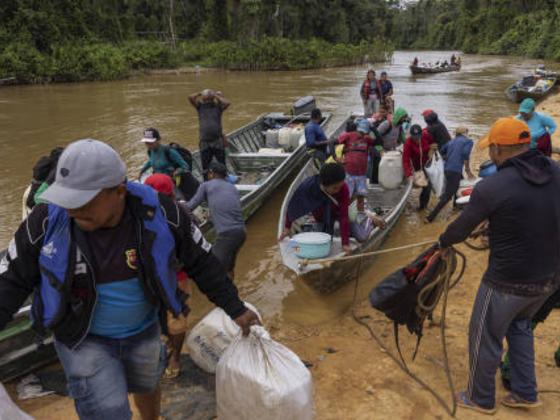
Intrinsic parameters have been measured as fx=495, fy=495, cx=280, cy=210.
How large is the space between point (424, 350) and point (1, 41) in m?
34.7

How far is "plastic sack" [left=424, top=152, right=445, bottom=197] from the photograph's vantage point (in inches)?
297

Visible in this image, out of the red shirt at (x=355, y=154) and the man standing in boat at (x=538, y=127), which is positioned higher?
the man standing in boat at (x=538, y=127)

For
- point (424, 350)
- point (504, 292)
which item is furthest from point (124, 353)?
point (424, 350)

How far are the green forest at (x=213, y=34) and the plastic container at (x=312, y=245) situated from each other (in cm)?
2793

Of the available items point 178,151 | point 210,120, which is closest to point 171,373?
point 178,151

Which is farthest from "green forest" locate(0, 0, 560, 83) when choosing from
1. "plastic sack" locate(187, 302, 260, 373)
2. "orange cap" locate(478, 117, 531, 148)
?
"orange cap" locate(478, 117, 531, 148)

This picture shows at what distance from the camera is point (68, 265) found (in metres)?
1.96

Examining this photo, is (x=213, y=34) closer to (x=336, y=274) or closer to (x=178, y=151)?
(x=178, y=151)

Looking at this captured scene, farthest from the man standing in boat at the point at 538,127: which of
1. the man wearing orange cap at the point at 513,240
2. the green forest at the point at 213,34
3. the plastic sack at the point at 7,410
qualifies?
the green forest at the point at 213,34

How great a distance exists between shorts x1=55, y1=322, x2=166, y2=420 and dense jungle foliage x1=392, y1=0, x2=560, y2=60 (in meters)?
50.0

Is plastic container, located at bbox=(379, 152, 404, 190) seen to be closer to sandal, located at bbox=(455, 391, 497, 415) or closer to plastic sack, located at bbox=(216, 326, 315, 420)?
sandal, located at bbox=(455, 391, 497, 415)

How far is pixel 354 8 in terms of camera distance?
63125 millimetres

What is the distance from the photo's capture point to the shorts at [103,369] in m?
2.15

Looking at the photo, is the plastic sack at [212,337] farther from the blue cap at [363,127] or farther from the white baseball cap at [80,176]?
the blue cap at [363,127]
